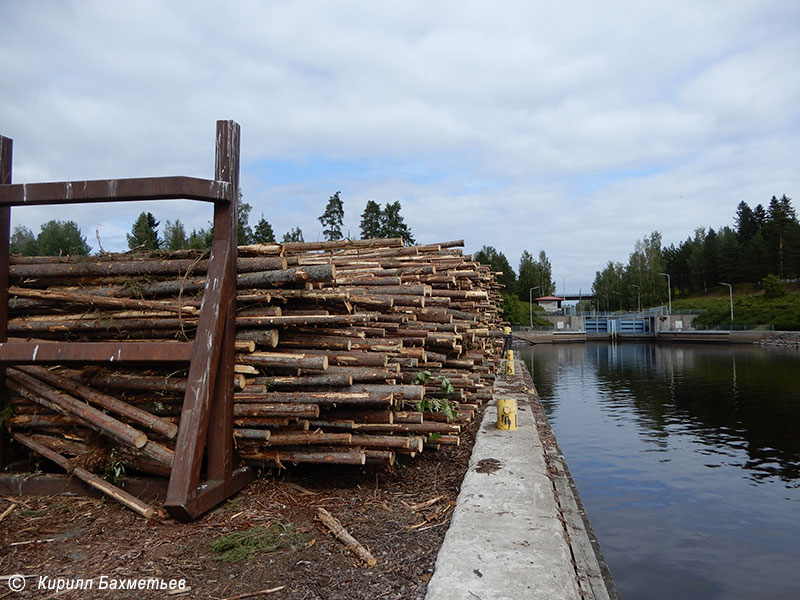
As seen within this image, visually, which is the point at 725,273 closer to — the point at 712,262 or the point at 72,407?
the point at 712,262

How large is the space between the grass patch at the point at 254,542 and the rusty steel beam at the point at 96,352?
1636 millimetres

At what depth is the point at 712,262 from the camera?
102 m

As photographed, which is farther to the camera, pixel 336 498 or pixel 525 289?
pixel 525 289

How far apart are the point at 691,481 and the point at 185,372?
11787 mm

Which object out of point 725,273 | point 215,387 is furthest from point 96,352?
point 725,273

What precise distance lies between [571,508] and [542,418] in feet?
23.9

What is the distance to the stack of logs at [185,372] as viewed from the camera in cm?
552

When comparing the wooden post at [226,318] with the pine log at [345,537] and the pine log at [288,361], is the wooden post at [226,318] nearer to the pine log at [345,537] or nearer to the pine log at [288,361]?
the pine log at [288,361]

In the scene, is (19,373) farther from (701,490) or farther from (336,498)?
(701,490)

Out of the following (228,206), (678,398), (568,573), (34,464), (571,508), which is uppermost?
(228,206)

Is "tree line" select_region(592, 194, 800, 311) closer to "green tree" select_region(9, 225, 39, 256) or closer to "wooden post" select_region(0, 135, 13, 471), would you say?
"green tree" select_region(9, 225, 39, 256)

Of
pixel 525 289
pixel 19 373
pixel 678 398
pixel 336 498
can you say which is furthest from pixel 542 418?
pixel 525 289

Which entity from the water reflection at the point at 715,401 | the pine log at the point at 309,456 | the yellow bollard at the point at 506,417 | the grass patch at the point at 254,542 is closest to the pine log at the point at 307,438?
the pine log at the point at 309,456

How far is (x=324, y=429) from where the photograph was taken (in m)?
5.76
